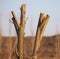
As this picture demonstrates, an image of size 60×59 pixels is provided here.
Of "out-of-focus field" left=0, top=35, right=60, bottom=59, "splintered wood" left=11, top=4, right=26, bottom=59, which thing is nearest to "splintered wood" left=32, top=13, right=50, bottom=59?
"splintered wood" left=11, top=4, right=26, bottom=59

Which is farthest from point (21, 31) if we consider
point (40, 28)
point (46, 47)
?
point (46, 47)

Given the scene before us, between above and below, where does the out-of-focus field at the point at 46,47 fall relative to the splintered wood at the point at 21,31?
below

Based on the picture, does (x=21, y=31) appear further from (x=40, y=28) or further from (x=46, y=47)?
(x=46, y=47)

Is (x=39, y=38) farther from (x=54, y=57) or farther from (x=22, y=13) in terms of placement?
(x=54, y=57)

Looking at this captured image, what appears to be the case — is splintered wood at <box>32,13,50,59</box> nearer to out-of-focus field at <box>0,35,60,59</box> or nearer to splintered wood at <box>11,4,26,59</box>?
splintered wood at <box>11,4,26,59</box>

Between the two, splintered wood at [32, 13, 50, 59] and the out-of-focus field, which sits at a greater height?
splintered wood at [32, 13, 50, 59]

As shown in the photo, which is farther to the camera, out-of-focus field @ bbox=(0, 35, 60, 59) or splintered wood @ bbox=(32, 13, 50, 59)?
out-of-focus field @ bbox=(0, 35, 60, 59)

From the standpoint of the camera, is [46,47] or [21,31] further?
[46,47]

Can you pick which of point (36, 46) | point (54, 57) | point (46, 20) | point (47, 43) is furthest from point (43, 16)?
point (47, 43)

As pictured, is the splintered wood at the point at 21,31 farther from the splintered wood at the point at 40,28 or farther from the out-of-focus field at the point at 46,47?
the out-of-focus field at the point at 46,47

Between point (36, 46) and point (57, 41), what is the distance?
35307 millimetres

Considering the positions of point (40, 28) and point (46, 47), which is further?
point (46, 47)

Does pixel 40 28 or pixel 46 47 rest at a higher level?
pixel 40 28

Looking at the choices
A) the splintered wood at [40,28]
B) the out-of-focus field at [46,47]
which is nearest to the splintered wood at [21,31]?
the splintered wood at [40,28]
